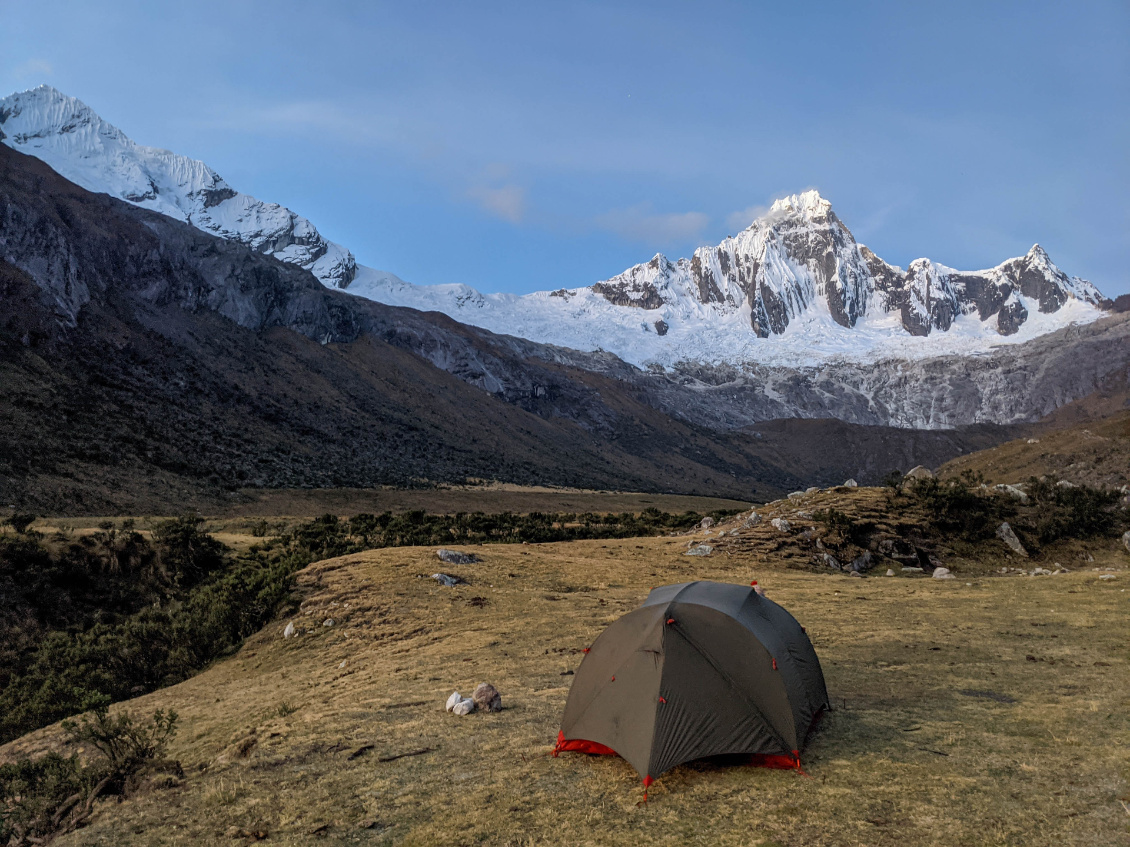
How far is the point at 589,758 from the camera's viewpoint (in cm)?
878

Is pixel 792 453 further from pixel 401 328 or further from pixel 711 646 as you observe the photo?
pixel 711 646

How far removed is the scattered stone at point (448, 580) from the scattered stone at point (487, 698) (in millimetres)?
9010

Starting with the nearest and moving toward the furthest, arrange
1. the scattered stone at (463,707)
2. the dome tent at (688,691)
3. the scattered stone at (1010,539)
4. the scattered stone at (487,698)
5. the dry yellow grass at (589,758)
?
the dry yellow grass at (589,758) < the dome tent at (688,691) < the scattered stone at (463,707) < the scattered stone at (487,698) < the scattered stone at (1010,539)

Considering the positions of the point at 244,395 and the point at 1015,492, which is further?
the point at 244,395

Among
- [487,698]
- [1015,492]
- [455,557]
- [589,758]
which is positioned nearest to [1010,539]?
[1015,492]

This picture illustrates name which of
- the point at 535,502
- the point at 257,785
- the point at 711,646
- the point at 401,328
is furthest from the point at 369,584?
the point at 401,328

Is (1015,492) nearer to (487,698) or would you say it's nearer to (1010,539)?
(1010,539)

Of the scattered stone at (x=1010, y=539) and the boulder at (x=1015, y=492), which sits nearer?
the scattered stone at (x=1010, y=539)

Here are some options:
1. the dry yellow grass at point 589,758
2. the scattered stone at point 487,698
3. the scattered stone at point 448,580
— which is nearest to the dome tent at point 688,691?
the dry yellow grass at point 589,758

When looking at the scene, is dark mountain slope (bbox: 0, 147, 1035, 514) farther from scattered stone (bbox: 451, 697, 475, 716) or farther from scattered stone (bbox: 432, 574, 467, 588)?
scattered stone (bbox: 451, 697, 475, 716)

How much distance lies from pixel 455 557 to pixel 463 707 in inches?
469

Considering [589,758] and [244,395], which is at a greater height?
[244,395]

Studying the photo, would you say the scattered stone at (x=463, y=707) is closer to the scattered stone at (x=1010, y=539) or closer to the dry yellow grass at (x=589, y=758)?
the dry yellow grass at (x=589, y=758)

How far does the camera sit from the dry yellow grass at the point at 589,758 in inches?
278
